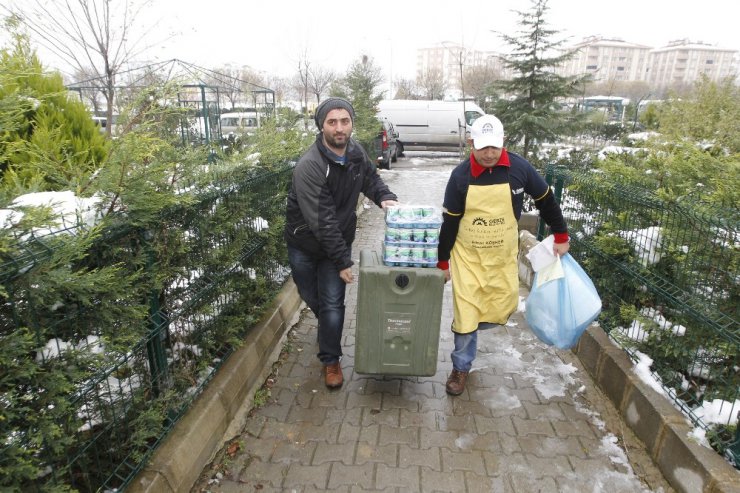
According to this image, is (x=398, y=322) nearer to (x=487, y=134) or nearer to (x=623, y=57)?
(x=487, y=134)

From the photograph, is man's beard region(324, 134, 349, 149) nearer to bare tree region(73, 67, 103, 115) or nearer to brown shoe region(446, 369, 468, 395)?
brown shoe region(446, 369, 468, 395)

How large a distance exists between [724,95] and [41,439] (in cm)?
983

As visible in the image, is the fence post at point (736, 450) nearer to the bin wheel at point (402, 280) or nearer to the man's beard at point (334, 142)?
the bin wheel at point (402, 280)

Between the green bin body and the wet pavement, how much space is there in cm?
32

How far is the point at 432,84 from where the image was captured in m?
43.5

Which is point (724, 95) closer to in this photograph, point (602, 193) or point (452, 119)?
point (602, 193)

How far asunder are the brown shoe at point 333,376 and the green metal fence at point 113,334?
0.67 m

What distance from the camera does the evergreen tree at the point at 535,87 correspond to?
30.0ft

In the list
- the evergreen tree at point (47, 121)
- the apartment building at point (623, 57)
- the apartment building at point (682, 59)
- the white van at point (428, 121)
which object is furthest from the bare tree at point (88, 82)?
the apartment building at point (682, 59)

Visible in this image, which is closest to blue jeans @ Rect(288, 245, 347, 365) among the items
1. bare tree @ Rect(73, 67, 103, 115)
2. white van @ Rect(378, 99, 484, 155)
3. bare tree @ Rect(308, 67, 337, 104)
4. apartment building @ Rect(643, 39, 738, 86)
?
bare tree @ Rect(73, 67, 103, 115)

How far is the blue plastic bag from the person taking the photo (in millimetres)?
2992

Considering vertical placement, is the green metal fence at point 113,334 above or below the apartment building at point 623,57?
below

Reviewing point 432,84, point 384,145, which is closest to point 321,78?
point 432,84

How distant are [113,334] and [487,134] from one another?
217cm
